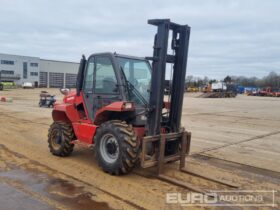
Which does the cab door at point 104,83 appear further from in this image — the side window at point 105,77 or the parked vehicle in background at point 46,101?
the parked vehicle in background at point 46,101

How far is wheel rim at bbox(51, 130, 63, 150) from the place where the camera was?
7.50 metres

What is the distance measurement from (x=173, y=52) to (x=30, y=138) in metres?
5.61

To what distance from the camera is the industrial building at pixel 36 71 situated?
95.7m

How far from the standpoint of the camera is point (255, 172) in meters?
6.90

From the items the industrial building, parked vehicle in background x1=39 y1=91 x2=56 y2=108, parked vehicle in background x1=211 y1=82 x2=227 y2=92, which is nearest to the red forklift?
parked vehicle in background x1=39 y1=91 x2=56 y2=108

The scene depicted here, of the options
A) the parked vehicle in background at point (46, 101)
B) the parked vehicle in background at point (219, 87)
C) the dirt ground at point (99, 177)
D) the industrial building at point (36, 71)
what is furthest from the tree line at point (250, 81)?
the dirt ground at point (99, 177)

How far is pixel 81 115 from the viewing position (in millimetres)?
7402

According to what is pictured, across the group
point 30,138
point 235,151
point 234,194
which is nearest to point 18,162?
A: point 30,138

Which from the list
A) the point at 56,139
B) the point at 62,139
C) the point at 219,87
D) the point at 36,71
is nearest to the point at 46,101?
the point at 56,139

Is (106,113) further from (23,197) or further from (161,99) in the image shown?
(23,197)

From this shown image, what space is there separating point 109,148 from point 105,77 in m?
1.43

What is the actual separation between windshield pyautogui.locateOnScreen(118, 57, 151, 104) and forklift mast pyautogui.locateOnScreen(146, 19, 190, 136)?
0.50 meters

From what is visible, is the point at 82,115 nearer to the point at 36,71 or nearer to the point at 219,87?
the point at 219,87

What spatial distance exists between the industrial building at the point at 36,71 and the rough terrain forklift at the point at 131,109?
85152 millimetres
